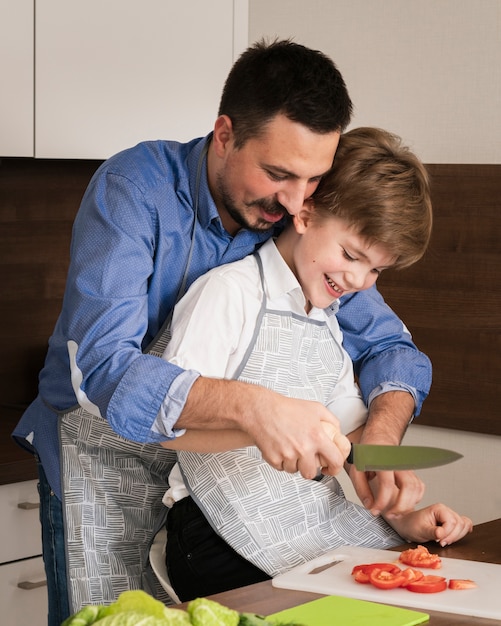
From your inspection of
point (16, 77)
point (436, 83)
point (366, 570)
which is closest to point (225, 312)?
point (366, 570)

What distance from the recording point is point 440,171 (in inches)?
102

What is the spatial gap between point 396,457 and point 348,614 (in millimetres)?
225

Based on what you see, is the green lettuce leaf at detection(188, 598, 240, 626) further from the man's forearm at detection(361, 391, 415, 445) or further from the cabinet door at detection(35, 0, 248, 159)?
the cabinet door at detection(35, 0, 248, 159)

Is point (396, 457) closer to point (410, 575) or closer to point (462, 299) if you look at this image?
point (410, 575)

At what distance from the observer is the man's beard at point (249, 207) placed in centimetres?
143

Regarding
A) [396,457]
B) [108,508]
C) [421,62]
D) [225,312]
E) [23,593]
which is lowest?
[23,593]

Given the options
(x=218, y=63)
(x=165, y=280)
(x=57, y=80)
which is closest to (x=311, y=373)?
(x=165, y=280)

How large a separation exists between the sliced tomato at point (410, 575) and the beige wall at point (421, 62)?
1.58 metres

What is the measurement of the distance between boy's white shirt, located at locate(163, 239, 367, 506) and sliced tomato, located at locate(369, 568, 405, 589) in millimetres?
323

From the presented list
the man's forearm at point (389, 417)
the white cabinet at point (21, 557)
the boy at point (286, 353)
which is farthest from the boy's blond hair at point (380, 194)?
the white cabinet at point (21, 557)

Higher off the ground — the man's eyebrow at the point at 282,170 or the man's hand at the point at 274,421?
the man's eyebrow at the point at 282,170

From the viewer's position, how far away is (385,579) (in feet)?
Result: 3.77

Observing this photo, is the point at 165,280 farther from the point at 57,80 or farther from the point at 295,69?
the point at 57,80

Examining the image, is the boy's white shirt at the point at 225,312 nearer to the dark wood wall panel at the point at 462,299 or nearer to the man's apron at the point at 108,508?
the man's apron at the point at 108,508
